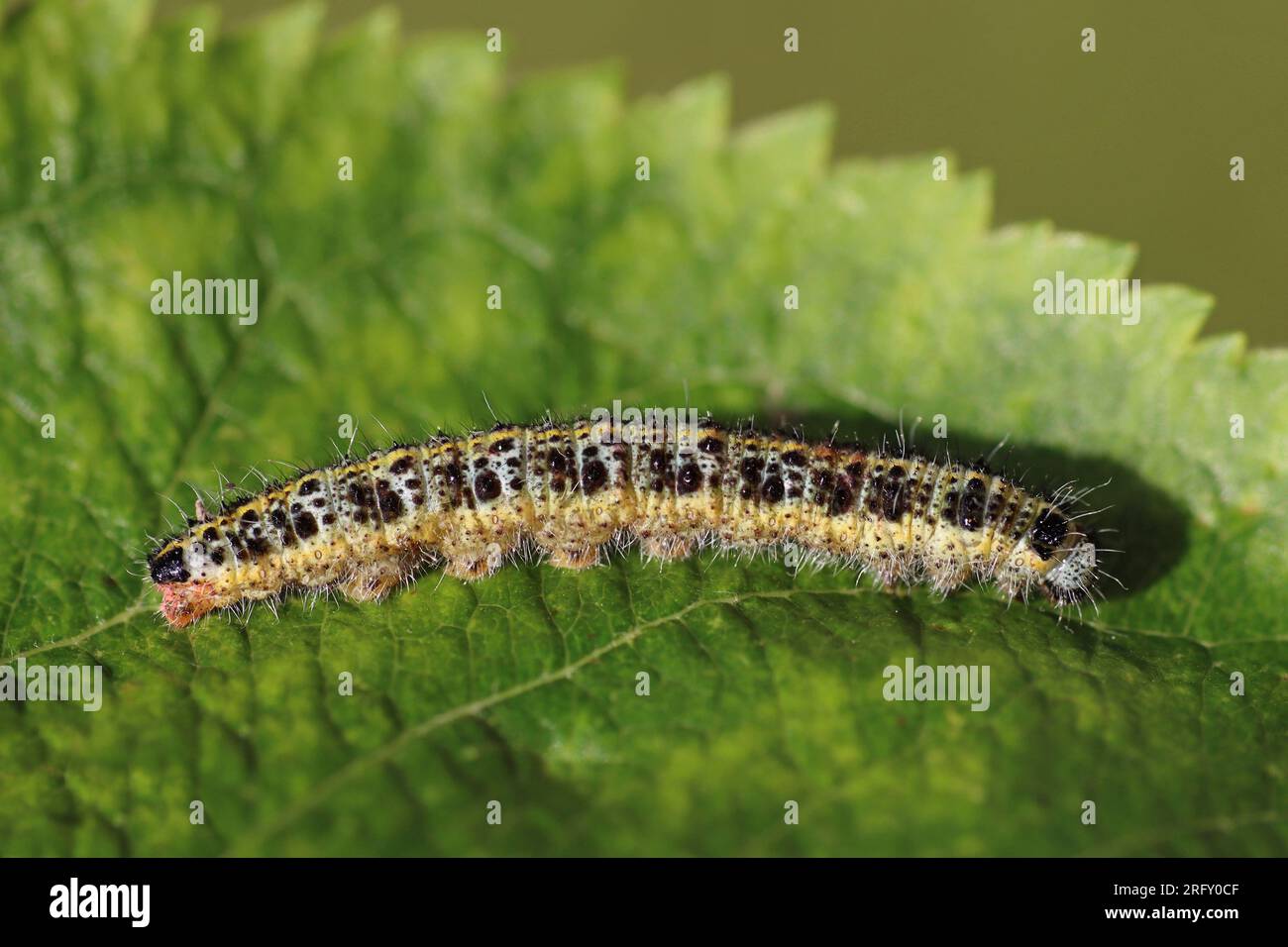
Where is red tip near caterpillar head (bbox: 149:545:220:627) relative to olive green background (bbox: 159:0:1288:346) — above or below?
below

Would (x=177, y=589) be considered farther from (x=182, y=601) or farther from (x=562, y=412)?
(x=562, y=412)

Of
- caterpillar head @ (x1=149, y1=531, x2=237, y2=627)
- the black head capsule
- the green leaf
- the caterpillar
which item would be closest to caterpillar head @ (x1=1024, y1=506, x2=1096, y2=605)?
the caterpillar

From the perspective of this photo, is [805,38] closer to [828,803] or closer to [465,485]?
[465,485]

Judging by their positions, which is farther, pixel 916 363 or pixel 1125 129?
pixel 1125 129

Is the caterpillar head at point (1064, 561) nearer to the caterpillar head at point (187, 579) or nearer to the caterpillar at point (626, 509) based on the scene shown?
the caterpillar at point (626, 509)

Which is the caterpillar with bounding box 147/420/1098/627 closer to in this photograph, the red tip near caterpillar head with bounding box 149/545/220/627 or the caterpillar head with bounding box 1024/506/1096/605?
the caterpillar head with bounding box 1024/506/1096/605

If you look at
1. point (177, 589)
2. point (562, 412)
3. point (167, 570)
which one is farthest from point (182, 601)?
point (562, 412)

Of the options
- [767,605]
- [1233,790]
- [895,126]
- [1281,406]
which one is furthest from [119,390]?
[895,126]
